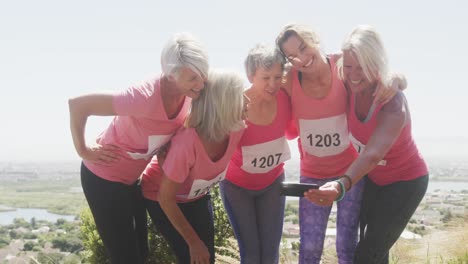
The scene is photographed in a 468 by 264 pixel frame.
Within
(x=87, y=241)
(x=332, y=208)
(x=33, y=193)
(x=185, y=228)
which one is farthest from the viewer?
(x=33, y=193)

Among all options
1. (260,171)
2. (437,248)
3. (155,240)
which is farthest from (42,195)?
(260,171)

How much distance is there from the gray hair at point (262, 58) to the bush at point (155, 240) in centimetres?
272

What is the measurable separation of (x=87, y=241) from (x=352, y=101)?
12.8 feet

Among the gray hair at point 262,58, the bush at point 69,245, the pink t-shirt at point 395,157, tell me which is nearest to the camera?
the gray hair at point 262,58

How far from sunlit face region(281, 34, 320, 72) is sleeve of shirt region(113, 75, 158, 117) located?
97cm

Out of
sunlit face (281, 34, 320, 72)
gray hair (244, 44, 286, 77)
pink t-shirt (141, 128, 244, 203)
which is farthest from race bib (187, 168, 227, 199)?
sunlit face (281, 34, 320, 72)

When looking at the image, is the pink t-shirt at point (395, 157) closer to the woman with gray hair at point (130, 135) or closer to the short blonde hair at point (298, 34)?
the short blonde hair at point (298, 34)

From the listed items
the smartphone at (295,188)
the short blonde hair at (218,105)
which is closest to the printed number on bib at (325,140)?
the smartphone at (295,188)

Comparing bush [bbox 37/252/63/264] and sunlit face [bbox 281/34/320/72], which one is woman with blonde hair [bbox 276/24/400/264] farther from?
bush [bbox 37/252/63/264]

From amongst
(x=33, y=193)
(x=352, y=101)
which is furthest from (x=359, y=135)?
(x=33, y=193)

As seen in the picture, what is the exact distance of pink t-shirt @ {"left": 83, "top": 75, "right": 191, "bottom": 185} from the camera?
123 inches

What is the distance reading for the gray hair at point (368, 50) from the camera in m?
3.14

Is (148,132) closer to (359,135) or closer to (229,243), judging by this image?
(359,135)

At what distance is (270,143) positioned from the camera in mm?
3543
